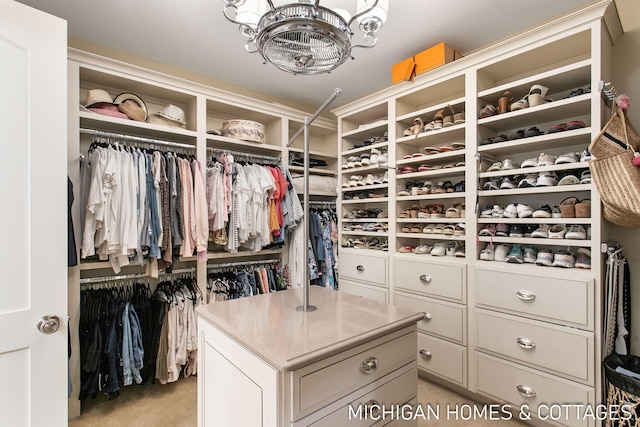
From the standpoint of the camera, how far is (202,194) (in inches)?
92.4

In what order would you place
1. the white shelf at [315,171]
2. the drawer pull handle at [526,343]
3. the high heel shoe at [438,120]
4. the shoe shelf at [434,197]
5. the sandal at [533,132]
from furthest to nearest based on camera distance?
1. the white shelf at [315,171]
2. the high heel shoe at [438,120]
3. the shoe shelf at [434,197]
4. the sandal at [533,132]
5. the drawer pull handle at [526,343]

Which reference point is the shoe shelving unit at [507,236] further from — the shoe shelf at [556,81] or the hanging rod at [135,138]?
the hanging rod at [135,138]

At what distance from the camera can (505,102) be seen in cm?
196

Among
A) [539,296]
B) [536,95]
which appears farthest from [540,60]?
[539,296]

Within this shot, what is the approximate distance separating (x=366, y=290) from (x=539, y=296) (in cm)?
130

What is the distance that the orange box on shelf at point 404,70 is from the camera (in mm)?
2340

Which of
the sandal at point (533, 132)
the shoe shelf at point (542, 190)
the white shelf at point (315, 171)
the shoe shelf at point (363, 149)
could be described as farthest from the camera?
the white shelf at point (315, 171)

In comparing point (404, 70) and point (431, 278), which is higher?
point (404, 70)

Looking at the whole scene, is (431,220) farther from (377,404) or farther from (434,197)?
(377,404)

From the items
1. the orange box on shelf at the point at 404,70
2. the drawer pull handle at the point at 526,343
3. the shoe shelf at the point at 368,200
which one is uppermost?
the orange box on shelf at the point at 404,70

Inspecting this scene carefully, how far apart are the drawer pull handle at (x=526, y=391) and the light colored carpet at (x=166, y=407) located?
228 millimetres

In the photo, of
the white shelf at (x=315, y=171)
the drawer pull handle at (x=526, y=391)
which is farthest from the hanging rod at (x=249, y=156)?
the drawer pull handle at (x=526, y=391)

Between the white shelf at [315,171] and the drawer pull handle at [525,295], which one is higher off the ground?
the white shelf at [315,171]

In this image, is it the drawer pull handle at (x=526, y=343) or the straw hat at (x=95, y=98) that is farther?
the straw hat at (x=95, y=98)
